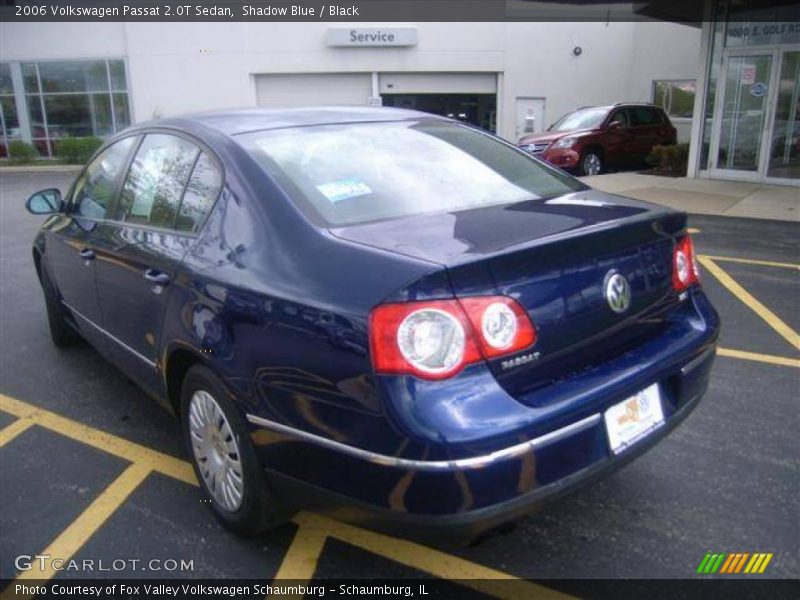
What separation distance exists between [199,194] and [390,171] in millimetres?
807

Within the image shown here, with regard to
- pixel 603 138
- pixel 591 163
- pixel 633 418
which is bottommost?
pixel 591 163

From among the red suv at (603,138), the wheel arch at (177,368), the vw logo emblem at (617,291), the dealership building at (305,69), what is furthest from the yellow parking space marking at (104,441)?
the dealership building at (305,69)

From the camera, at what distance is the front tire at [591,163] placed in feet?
48.5

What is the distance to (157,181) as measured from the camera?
10.7 feet

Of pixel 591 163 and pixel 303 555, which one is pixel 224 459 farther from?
pixel 591 163

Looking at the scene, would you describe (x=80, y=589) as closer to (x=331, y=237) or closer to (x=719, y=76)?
(x=331, y=237)

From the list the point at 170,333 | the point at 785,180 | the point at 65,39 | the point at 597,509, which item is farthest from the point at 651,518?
the point at 65,39

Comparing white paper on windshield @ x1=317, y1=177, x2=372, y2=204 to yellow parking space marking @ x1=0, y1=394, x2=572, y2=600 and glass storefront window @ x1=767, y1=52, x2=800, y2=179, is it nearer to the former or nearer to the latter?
yellow parking space marking @ x1=0, y1=394, x2=572, y2=600

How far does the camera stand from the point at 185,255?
2779 mm

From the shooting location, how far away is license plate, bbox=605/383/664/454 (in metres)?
2.26

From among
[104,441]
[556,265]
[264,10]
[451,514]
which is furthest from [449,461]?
[264,10]

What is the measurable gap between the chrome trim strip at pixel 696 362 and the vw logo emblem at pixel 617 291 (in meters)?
0.35

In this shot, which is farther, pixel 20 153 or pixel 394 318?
pixel 20 153

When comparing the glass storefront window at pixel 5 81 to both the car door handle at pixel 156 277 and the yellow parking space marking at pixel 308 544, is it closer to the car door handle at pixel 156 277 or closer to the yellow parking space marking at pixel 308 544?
the yellow parking space marking at pixel 308 544
